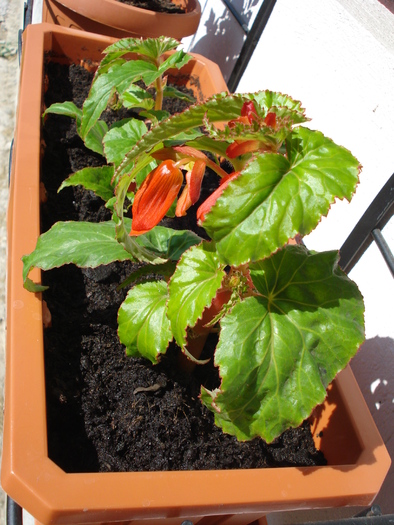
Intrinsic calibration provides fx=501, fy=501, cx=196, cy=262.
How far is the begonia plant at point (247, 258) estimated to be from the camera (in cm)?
60

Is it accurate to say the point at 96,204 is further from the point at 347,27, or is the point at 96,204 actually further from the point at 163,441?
the point at 347,27

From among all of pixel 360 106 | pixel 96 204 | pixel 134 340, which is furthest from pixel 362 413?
pixel 96 204

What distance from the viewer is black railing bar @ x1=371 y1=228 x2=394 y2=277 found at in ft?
3.73

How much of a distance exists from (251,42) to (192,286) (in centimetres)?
133

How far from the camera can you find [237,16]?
1.91 meters

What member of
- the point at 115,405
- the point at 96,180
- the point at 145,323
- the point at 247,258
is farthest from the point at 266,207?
→ the point at 96,180

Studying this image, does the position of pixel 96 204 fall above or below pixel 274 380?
below

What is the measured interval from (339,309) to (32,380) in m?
0.51

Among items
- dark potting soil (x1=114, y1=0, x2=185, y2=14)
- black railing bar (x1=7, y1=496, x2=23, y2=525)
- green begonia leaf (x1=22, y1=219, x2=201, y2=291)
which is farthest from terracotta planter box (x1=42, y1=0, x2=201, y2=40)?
black railing bar (x1=7, y1=496, x2=23, y2=525)

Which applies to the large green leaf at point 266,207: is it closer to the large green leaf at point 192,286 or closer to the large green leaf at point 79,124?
the large green leaf at point 192,286

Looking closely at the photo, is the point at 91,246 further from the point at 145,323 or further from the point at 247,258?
the point at 247,258

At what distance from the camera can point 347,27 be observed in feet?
4.21

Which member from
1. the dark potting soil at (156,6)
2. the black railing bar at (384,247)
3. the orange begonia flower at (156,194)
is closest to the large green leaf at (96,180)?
the orange begonia flower at (156,194)

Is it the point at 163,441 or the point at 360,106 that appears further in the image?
the point at 360,106
